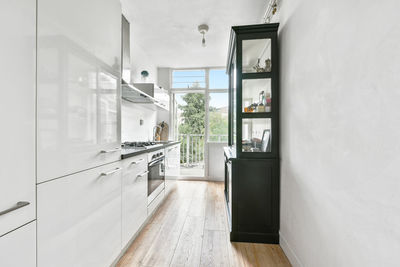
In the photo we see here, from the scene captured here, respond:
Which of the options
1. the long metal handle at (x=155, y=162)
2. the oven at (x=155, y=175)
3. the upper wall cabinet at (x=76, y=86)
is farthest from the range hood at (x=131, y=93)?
the long metal handle at (x=155, y=162)

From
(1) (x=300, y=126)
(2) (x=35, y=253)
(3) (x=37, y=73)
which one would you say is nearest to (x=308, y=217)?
(1) (x=300, y=126)

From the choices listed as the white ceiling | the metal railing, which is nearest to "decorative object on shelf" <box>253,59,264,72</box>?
the white ceiling

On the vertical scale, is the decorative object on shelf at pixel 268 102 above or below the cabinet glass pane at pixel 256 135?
above

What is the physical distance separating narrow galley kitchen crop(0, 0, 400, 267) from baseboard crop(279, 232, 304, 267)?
2 cm

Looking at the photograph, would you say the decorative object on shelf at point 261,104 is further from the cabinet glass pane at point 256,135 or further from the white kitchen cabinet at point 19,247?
the white kitchen cabinet at point 19,247

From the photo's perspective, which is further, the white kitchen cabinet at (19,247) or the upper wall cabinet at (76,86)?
the upper wall cabinet at (76,86)

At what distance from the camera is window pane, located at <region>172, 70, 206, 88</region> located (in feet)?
15.5

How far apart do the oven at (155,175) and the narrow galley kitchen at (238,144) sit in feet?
0.08

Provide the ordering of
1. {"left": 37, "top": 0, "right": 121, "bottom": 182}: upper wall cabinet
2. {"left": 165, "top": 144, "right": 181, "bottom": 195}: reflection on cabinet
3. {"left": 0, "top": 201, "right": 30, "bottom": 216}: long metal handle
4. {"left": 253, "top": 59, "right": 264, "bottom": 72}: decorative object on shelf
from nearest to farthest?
{"left": 0, "top": 201, "right": 30, "bottom": 216}: long metal handle
{"left": 37, "top": 0, "right": 121, "bottom": 182}: upper wall cabinet
{"left": 253, "top": 59, "right": 264, "bottom": 72}: decorative object on shelf
{"left": 165, "top": 144, "right": 181, "bottom": 195}: reflection on cabinet

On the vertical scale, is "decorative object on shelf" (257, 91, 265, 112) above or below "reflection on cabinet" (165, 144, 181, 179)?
above

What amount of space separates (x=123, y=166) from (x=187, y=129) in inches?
129

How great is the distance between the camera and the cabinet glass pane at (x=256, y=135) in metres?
2.04

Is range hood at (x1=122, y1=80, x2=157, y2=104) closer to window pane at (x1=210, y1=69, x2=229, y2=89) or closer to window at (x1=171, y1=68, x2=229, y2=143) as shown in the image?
window at (x1=171, y1=68, x2=229, y2=143)

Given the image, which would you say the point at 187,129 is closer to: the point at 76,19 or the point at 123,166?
the point at 123,166
